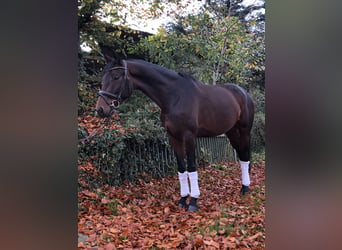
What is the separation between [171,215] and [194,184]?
0.29m

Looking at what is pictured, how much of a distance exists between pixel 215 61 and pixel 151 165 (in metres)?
0.97

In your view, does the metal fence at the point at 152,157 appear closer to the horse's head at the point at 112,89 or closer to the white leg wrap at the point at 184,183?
the white leg wrap at the point at 184,183

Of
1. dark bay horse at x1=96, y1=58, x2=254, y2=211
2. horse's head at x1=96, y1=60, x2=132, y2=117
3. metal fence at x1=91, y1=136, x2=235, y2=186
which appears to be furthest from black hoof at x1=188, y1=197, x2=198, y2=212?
horse's head at x1=96, y1=60, x2=132, y2=117

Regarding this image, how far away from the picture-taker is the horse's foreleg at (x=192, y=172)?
2.29 meters

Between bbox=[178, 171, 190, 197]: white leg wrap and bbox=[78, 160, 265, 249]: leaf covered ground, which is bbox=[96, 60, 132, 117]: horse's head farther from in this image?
bbox=[178, 171, 190, 197]: white leg wrap

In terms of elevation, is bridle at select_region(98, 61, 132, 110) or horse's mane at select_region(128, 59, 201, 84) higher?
horse's mane at select_region(128, 59, 201, 84)

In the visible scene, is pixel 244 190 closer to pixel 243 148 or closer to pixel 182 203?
pixel 243 148

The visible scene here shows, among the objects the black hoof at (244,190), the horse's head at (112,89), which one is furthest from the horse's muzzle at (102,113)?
the black hoof at (244,190)

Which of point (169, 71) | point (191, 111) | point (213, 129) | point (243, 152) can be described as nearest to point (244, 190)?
point (243, 152)

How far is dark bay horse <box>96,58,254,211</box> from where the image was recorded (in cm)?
232

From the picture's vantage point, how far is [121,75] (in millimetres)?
2166
